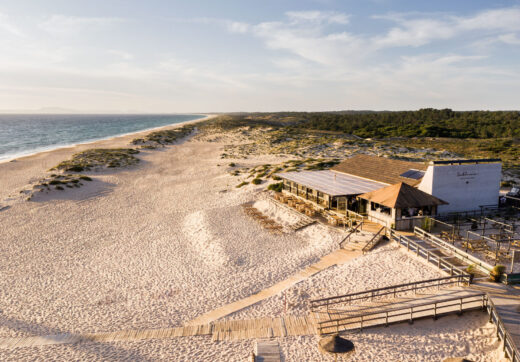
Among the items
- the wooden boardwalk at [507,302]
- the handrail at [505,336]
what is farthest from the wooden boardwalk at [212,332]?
the wooden boardwalk at [507,302]

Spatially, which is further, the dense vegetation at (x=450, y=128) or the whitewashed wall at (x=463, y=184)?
the dense vegetation at (x=450, y=128)

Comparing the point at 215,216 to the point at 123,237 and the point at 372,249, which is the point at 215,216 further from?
the point at 372,249

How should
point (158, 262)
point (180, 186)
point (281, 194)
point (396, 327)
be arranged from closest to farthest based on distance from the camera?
point (396, 327)
point (158, 262)
point (281, 194)
point (180, 186)

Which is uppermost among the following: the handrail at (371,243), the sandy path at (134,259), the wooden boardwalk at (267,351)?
the handrail at (371,243)

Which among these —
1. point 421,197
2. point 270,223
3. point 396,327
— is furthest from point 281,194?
point 396,327

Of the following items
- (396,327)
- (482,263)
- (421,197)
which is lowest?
(396,327)

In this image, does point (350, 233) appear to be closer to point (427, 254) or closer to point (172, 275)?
point (427, 254)

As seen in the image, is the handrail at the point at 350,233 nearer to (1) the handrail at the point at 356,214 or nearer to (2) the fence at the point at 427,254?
(1) the handrail at the point at 356,214
